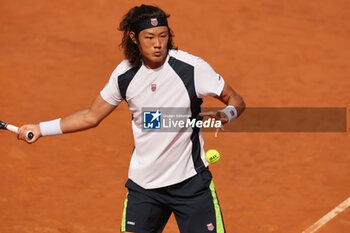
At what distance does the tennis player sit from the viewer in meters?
4.94

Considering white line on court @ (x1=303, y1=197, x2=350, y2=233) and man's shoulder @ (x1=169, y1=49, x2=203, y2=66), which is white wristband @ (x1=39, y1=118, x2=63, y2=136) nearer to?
man's shoulder @ (x1=169, y1=49, x2=203, y2=66)

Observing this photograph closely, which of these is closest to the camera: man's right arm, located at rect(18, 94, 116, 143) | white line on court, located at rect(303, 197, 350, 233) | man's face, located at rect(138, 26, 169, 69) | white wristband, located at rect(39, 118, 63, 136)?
man's face, located at rect(138, 26, 169, 69)

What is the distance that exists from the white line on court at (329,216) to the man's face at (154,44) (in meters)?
3.26

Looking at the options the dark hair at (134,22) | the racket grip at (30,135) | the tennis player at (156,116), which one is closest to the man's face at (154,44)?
the tennis player at (156,116)

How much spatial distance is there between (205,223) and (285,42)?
24.8 feet

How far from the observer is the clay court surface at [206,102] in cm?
763

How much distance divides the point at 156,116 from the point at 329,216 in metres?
3.35

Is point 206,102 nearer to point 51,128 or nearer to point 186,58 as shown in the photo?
point 51,128

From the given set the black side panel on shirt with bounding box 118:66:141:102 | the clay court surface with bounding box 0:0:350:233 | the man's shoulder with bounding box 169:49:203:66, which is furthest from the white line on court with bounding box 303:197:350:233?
the black side panel on shirt with bounding box 118:66:141:102

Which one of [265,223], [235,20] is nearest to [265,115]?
[265,223]

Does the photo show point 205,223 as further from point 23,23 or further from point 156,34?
point 23,23

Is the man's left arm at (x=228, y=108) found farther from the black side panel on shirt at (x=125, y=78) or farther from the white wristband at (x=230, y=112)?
the black side panel on shirt at (x=125, y=78)

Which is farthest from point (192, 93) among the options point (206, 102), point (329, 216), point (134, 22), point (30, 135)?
point (206, 102)

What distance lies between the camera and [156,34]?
490 cm
